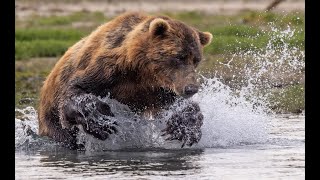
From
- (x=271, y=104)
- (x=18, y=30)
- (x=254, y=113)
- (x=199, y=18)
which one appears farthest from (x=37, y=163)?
(x=199, y=18)

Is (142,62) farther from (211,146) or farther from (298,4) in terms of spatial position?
(298,4)

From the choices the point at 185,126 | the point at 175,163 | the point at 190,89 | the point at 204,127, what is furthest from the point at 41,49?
the point at 175,163

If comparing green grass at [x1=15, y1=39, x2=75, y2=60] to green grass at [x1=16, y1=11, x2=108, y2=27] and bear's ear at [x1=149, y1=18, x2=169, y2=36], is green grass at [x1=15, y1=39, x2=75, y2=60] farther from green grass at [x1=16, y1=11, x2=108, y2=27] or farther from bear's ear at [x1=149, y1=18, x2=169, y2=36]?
bear's ear at [x1=149, y1=18, x2=169, y2=36]

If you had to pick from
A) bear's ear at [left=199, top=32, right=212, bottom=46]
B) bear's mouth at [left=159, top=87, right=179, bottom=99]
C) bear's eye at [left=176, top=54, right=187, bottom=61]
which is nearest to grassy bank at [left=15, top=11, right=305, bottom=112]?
bear's ear at [left=199, top=32, right=212, bottom=46]

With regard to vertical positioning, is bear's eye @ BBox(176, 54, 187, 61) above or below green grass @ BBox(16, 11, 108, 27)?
below

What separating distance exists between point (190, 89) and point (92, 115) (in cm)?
117

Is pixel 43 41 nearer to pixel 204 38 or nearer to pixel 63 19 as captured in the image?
pixel 63 19

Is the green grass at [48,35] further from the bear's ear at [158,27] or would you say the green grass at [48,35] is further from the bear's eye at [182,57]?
the bear's eye at [182,57]

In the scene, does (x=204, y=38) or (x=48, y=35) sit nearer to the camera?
(x=204, y=38)

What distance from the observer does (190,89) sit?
10016mm

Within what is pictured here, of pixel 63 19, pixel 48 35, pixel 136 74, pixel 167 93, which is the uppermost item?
pixel 63 19

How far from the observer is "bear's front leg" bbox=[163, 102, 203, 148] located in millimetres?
10586

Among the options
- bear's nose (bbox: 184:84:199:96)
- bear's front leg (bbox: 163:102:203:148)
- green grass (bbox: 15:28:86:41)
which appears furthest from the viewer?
green grass (bbox: 15:28:86:41)

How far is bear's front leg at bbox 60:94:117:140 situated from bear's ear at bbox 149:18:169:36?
0.89 meters
